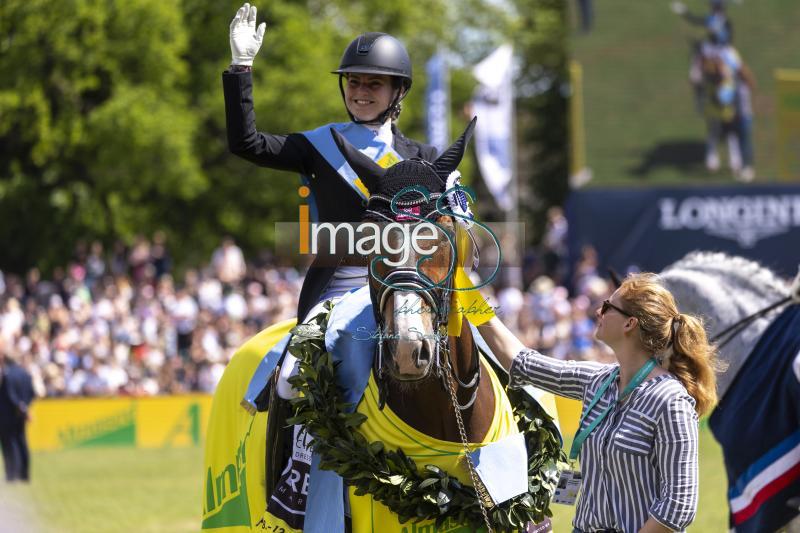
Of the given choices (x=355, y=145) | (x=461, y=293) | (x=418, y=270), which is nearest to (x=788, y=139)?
(x=355, y=145)

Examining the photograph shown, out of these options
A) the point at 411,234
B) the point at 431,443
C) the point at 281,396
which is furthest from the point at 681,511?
the point at 281,396

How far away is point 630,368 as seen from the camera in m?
4.59

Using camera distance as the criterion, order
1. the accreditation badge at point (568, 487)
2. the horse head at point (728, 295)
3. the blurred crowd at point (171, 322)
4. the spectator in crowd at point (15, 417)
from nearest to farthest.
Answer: the accreditation badge at point (568, 487), the horse head at point (728, 295), the spectator in crowd at point (15, 417), the blurred crowd at point (171, 322)

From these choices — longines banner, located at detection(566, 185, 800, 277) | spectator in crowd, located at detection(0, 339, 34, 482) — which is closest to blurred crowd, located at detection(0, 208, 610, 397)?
longines banner, located at detection(566, 185, 800, 277)

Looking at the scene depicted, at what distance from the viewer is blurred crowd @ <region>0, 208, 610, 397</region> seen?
19.0 meters

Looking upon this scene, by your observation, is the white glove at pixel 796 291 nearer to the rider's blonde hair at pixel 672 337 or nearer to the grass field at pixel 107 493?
the rider's blonde hair at pixel 672 337

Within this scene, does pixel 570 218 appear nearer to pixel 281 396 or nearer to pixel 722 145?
pixel 722 145

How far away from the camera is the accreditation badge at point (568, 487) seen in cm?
495

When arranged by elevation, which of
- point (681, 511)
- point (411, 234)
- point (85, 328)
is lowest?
point (85, 328)

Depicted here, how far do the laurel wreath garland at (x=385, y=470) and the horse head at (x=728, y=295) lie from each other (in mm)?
1991

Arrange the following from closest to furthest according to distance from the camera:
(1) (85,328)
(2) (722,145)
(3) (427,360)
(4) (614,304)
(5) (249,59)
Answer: (3) (427,360), (4) (614,304), (5) (249,59), (1) (85,328), (2) (722,145)

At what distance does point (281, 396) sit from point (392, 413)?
0.88m

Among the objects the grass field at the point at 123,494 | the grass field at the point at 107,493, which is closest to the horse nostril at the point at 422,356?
the grass field at the point at 123,494

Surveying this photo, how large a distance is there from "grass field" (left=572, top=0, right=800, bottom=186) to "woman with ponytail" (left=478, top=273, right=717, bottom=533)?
1778cm
